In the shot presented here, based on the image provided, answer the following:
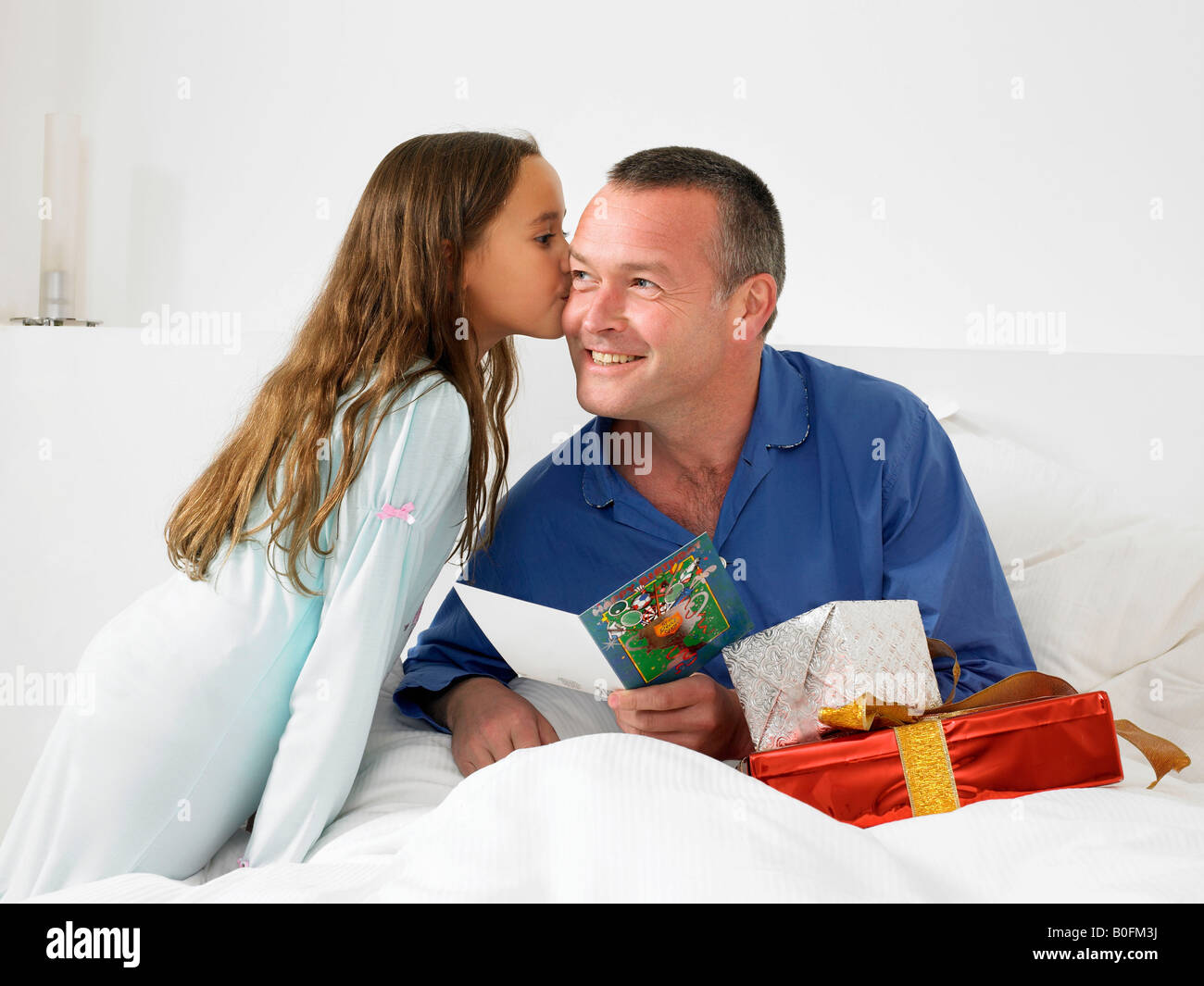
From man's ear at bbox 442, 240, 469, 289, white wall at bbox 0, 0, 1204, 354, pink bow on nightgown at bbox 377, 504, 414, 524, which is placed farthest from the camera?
white wall at bbox 0, 0, 1204, 354

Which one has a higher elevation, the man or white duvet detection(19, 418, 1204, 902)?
the man

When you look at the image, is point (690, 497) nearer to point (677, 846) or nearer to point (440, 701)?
point (440, 701)

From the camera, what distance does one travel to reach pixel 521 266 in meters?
1.44

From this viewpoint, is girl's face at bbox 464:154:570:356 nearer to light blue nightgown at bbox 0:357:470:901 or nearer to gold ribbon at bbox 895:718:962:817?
light blue nightgown at bbox 0:357:470:901

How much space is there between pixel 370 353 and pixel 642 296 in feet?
1.27

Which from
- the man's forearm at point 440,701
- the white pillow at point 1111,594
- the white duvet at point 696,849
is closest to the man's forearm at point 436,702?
the man's forearm at point 440,701

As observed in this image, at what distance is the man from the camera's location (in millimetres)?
1463

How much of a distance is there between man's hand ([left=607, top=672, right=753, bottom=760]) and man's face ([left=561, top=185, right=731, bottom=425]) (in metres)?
0.41

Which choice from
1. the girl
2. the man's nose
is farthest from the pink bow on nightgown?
the man's nose

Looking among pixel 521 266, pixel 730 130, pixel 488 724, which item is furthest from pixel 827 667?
pixel 730 130

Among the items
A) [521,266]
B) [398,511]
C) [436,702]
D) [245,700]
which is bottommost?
[436,702]

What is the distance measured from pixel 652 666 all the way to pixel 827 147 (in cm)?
136

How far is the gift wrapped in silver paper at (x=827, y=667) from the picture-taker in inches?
43.4
